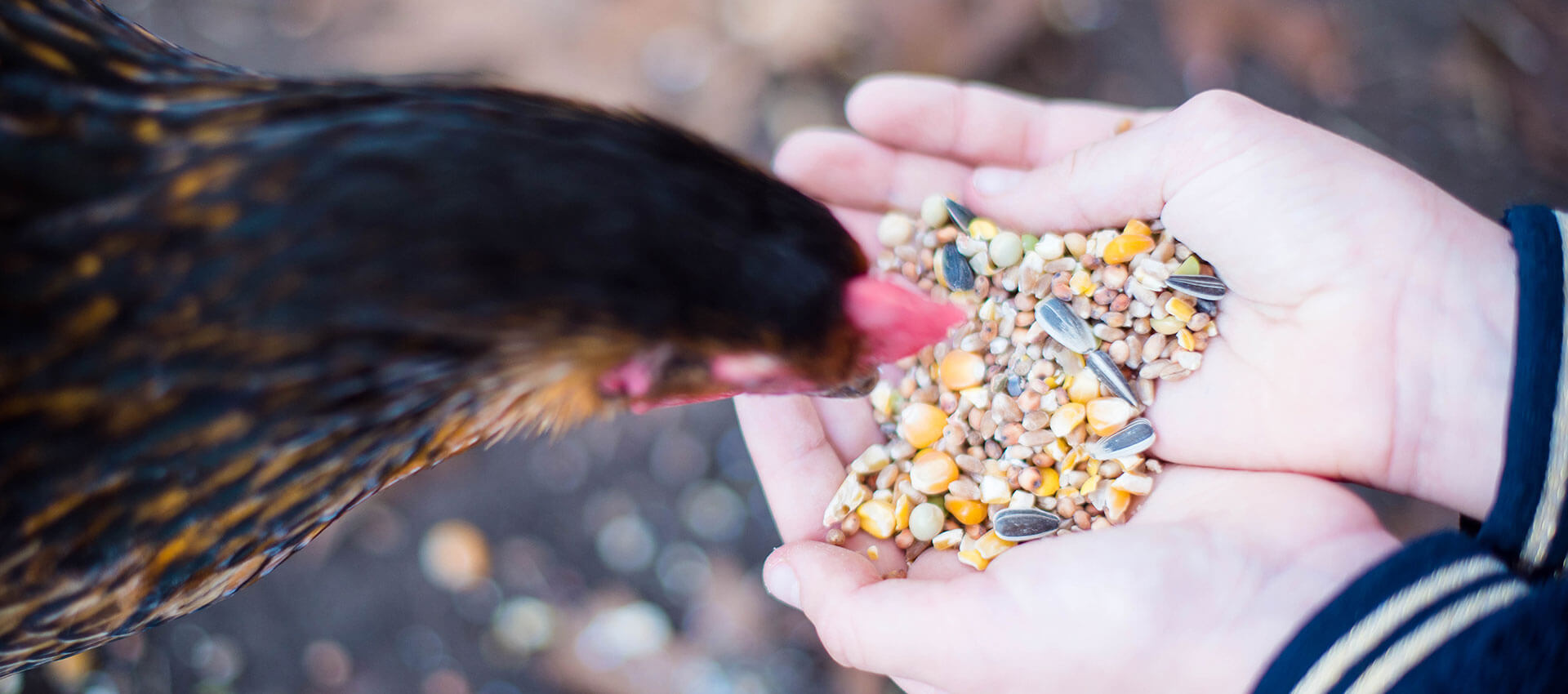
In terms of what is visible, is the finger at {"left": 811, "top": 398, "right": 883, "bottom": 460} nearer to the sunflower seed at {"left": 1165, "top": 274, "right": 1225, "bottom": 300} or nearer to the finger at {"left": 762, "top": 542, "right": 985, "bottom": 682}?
the finger at {"left": 762, "top": 542, "right": 985, "bottom": 682}

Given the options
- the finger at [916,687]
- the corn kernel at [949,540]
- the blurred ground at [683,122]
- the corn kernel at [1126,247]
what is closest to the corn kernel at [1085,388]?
the corn kernel at [1126,247]

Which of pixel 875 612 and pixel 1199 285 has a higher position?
pixel 1199 285

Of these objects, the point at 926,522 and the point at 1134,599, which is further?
the point at 926,522

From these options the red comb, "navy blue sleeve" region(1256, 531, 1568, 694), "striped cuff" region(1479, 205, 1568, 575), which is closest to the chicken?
the red comb

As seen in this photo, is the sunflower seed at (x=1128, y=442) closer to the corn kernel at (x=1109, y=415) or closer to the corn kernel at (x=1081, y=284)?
the corn kernel at (x=1109, y=415)

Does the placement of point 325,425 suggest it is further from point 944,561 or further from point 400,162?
point 944,561

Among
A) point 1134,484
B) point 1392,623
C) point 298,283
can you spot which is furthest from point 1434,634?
point 298,283

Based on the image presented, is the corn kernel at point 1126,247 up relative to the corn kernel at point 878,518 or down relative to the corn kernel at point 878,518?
up

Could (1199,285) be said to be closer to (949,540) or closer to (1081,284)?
(1081,284)
